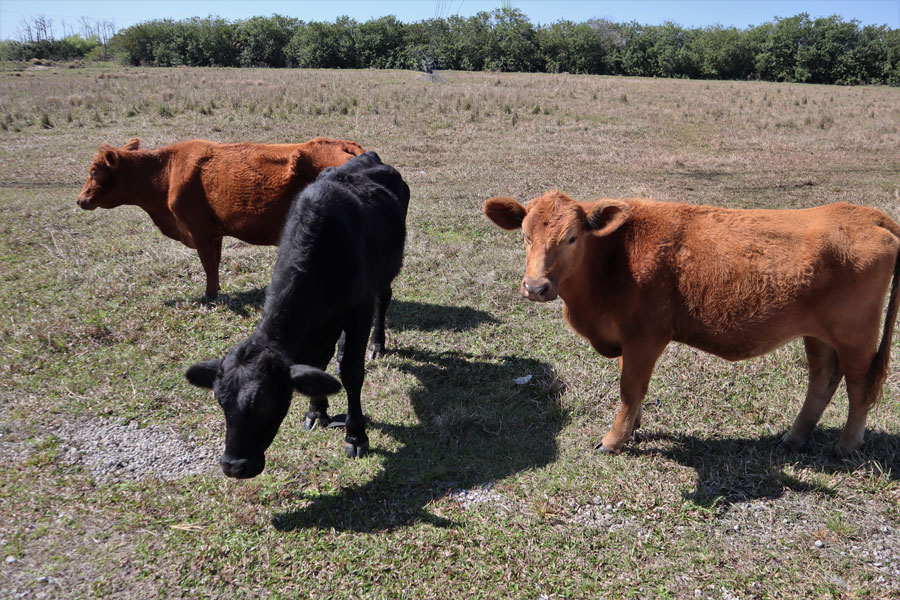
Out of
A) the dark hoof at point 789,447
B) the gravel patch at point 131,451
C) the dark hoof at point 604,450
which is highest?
the dark hoof at point 789,447

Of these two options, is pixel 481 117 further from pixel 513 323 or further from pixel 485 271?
pixel 513 323

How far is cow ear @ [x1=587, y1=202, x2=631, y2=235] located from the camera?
162 inches

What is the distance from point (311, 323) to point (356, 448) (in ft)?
3.93

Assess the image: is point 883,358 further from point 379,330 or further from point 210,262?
point 210,262

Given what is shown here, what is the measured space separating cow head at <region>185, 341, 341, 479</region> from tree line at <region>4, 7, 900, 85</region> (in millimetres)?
44749

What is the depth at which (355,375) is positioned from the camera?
15.5 feet

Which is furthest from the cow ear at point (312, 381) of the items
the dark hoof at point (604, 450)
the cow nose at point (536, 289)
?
the dark hoof at point (604, 450)

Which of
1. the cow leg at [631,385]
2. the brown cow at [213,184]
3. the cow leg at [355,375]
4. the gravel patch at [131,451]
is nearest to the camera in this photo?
the cow leg at [631,385]

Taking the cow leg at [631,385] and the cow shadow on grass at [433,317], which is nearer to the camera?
the cow leg at [631,385]

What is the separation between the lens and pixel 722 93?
28875mm

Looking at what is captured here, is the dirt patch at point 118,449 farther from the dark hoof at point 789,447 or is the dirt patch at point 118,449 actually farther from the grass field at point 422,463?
the dark hoof at point 789,447

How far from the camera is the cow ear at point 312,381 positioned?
366 cm

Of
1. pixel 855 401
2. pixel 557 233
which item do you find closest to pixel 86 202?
pixel 557 233

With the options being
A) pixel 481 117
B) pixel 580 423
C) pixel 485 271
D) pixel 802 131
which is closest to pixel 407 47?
pixel 481 117
